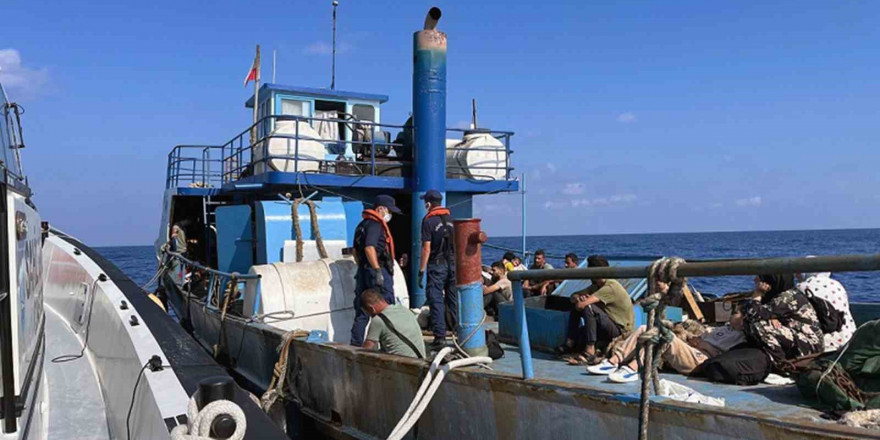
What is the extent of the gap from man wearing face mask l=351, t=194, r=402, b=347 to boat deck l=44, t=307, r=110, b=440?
2.66 meters

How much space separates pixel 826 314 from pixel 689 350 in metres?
1.02

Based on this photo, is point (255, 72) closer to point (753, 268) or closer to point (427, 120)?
point (427, 120)

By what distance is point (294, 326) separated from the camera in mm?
8406

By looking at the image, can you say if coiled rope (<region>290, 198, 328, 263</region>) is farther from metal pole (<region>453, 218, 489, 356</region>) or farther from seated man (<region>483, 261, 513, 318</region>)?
metal pole (<region>453, 218, 489, 356</region>)

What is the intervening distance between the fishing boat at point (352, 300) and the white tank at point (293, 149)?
3cm

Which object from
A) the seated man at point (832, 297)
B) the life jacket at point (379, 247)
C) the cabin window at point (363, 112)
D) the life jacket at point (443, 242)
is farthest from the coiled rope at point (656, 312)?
the cabin window at point (363, 112)

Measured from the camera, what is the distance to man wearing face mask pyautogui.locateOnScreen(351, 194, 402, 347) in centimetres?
754

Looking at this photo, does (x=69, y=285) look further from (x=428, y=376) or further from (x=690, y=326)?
(x=690, y=326)

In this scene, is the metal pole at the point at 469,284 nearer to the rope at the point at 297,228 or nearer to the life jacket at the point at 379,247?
the life jacket at the point at 379,247

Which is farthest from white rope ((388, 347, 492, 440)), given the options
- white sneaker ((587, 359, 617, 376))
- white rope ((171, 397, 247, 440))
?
white rope ((171, 397, 247, 440))

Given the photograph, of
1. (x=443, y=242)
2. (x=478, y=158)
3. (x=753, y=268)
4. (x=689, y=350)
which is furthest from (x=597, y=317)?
(x=478, y=158)

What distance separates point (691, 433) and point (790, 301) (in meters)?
1.83

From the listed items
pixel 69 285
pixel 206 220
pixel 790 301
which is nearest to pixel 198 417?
pixel 790 301

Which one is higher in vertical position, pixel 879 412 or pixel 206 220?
pixel 206 220
